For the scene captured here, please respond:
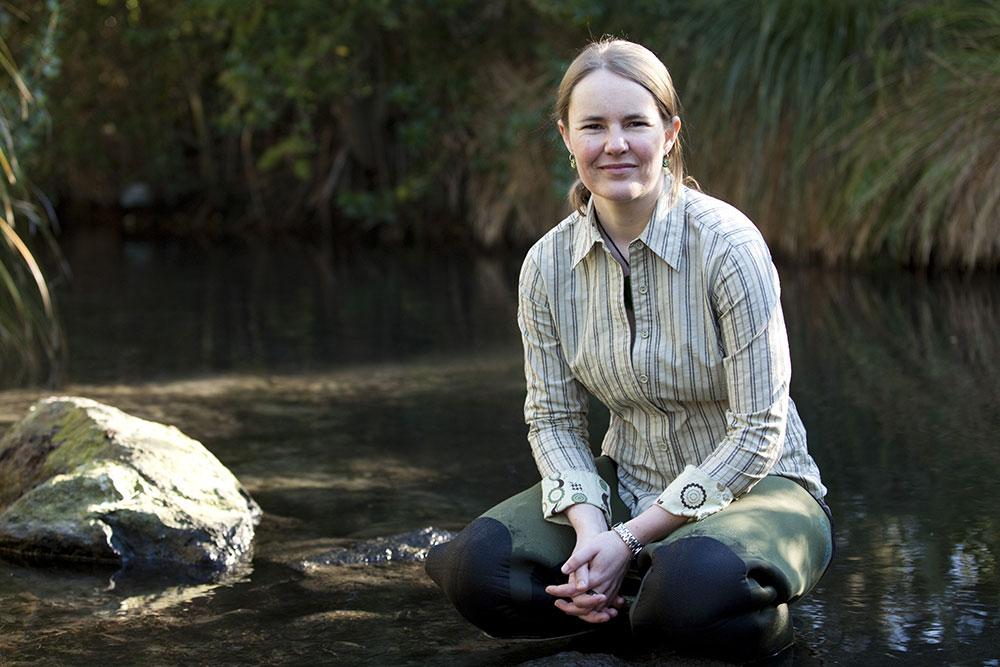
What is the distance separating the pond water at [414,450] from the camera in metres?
2.50

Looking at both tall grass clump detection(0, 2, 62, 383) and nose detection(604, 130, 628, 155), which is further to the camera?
tall grass clump detection(0, 2, 62, 383)

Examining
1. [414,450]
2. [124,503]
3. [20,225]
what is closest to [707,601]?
[124,503]

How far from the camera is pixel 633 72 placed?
2.35 m

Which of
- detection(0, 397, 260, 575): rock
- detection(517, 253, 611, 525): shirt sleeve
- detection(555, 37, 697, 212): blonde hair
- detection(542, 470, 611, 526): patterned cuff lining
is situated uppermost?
detection(555, 37, 697, 212): blonde hair

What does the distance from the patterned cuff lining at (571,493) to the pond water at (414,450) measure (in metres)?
0.23

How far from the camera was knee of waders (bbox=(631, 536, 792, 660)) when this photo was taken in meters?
2.16

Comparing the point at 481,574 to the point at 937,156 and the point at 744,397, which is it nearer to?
the point at 744,397

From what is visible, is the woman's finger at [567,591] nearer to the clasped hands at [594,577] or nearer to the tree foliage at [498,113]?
the clasped hands at [594,577]

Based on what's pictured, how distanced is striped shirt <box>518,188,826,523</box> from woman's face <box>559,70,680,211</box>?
0.08 m

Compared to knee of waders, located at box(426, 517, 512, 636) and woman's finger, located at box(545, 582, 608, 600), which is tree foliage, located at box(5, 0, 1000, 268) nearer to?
knee of waders, located at box(426, 517, 512, 636)

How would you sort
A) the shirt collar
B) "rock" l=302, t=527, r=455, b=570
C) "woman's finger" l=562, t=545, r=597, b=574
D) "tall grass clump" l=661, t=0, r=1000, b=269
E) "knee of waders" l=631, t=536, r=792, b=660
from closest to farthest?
"knee of waders" l=631, t=536, r=792, b=660, "woman's finger" l=562, t=545, r=597, b=574, the shirt collar, "rock" l=302, t=527, r=455, b=570, "tall grass clump" l=661, t=0, r=1000, b=269

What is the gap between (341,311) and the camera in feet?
22.6

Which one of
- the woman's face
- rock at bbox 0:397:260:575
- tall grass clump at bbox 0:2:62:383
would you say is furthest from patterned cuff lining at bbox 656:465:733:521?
tall grass clump at bbox 0:2:62:383

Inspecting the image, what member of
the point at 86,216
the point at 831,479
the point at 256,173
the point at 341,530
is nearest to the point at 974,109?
the point at 831,479
